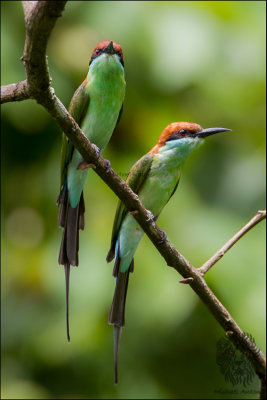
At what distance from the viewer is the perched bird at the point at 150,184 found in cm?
164

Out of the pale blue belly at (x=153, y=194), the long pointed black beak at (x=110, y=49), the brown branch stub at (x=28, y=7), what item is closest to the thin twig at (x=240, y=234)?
the pale blue belly at (x=153, y=194)

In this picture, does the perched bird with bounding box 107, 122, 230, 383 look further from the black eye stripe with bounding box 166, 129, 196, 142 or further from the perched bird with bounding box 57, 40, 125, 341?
the perched bird with bounding box 57, 40, 125, 341

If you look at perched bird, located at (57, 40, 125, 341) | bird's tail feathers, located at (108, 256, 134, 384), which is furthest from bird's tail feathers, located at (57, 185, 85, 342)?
bird's tail feathers, located at (108, 256, 134, 384)

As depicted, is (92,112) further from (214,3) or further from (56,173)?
(214,3)

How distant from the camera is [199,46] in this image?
2.63 m

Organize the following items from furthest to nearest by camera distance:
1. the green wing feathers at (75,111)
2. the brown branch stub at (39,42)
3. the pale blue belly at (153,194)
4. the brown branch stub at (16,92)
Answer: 1. the pale blue belly at (153,194)
2. the green wing feathers at (75,111)
3. the brown branch stub at (16,92)
4. the brown branch stub at (39,42)

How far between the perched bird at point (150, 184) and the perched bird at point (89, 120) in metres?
0.20

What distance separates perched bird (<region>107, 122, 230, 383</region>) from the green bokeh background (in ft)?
1.82

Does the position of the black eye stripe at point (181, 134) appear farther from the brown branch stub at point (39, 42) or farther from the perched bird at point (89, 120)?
the brown branch stub at point (39, 42)

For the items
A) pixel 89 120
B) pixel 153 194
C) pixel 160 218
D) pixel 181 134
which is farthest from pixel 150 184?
pixel 160 218

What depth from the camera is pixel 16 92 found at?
1178 millimetres

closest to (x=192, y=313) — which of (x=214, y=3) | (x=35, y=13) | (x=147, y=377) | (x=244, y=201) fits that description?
(x=147, y=377)

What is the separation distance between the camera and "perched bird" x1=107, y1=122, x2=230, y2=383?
1.64 metres

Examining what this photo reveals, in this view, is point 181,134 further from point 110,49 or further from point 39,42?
point 39,42
